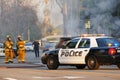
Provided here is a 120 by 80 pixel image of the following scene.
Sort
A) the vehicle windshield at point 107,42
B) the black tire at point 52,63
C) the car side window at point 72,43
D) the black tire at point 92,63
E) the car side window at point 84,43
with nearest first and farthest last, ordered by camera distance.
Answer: the black tire at point 92,63
the vehicle windshield at point 107,42
the car side window at point 84,43
the car side window at point 72,43
the black tire at point 52,63

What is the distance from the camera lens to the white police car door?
23.3 metres

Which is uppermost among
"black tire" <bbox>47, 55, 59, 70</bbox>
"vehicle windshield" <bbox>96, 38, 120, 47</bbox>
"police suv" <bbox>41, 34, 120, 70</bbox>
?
"vehicle windshield" <bbox>96, 38, 120, 47</bbox>

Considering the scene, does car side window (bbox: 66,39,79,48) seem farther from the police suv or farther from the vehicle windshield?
the vehicle windshield

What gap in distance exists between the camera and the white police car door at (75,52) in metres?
23.3

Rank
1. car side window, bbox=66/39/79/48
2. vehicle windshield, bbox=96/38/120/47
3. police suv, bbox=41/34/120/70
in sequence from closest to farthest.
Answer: police suv, bbox=41/34/120/70, vehicle windshield, bbox=96/38/120/47, car side window, bbox=66/39/79/48

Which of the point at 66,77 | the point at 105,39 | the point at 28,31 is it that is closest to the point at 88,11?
the point at 105,39

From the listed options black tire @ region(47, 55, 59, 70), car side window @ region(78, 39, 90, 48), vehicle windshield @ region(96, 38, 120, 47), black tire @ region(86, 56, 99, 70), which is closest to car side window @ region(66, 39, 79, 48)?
car side window @ region(78, 39, 90, 48)

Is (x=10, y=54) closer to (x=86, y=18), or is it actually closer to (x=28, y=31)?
(x=86, y=18)

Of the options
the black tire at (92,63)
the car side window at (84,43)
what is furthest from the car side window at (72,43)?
the black tire at (92,63)

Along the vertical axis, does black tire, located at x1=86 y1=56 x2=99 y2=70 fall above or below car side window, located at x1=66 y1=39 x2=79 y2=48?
below

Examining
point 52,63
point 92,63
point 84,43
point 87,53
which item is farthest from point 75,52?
point 52,63

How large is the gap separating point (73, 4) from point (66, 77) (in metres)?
7.77

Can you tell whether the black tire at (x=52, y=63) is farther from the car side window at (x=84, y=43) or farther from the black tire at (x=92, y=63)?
the black tire at (x=92, y=63)

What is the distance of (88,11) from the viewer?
25.5m
